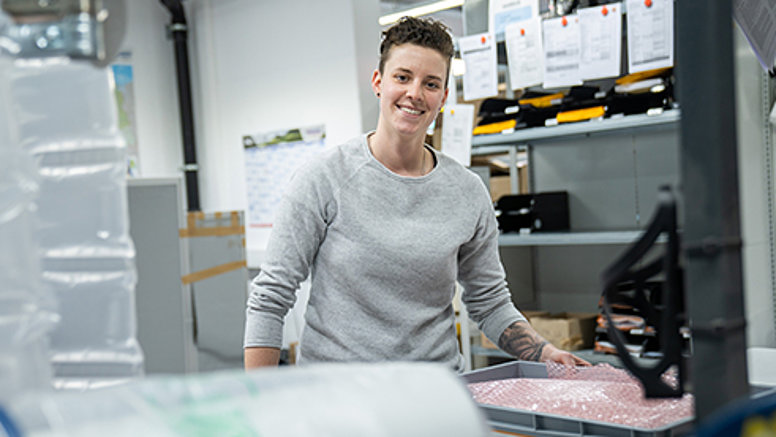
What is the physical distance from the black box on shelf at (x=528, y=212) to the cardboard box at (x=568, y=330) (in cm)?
45

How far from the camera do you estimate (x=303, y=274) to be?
160 centimetres

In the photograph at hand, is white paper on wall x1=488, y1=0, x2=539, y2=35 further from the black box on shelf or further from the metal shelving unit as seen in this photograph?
the black box on shelf

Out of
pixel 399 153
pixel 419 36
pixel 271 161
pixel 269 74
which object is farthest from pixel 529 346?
pixel 269 74

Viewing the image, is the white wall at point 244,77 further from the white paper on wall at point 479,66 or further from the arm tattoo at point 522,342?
the arm tattoo at point 522,342

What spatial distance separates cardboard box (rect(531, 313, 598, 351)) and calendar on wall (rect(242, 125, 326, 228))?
2.41 meters

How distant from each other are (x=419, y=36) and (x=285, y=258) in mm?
565

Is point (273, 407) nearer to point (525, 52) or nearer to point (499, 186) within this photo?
point (525, 52)

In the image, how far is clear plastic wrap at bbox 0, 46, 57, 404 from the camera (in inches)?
26.0

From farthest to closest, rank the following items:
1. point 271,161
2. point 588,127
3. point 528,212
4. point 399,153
→ point 271,161 → point 528,212 → point 588,127 → point 399,153

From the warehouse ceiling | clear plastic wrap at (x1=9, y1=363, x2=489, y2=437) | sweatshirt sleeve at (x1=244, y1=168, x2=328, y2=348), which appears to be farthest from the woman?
the warehouse ceiling

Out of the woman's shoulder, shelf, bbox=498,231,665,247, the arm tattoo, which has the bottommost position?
the arm tattoo

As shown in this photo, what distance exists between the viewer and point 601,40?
3180 mm

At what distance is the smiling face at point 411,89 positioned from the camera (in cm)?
161

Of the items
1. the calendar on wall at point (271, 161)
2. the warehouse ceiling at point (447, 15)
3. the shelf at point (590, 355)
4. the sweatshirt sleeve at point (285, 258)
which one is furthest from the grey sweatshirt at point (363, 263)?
the warehouse ceiling at point (447, 15)
